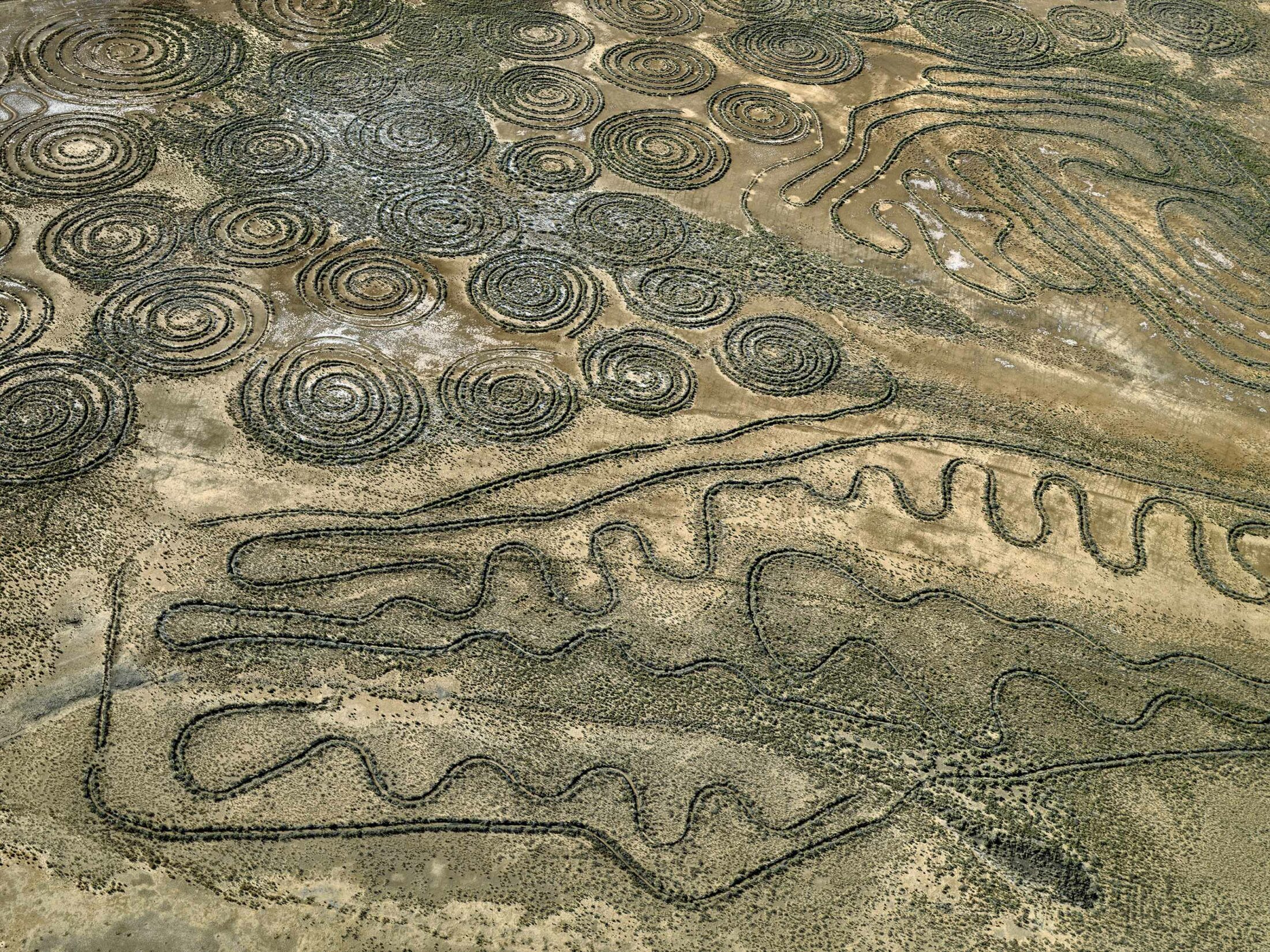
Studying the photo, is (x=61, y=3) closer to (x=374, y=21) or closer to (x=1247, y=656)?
(x=374, y=21)

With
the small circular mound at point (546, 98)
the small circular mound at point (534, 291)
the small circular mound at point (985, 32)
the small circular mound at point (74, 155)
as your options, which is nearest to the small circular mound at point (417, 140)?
the small circular mound at point (546, 98)

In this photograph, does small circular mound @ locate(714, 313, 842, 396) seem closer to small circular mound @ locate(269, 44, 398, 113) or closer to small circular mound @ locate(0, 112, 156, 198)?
small circular mound @ locate(269, 44, 398, 113)

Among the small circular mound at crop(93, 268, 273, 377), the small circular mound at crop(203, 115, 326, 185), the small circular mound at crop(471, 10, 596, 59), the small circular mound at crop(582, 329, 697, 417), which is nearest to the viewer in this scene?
the small circular mound at crop(93, 268, 273, 377)

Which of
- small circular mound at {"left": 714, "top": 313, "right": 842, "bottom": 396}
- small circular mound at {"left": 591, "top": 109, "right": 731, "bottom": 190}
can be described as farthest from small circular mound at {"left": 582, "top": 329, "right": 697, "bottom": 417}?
small circular mound at {"left": 591, "top": 109, "right": 731, "bottom": 190}

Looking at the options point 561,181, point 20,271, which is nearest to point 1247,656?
point 561,181

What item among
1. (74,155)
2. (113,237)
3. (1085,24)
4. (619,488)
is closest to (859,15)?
(1085,24)
